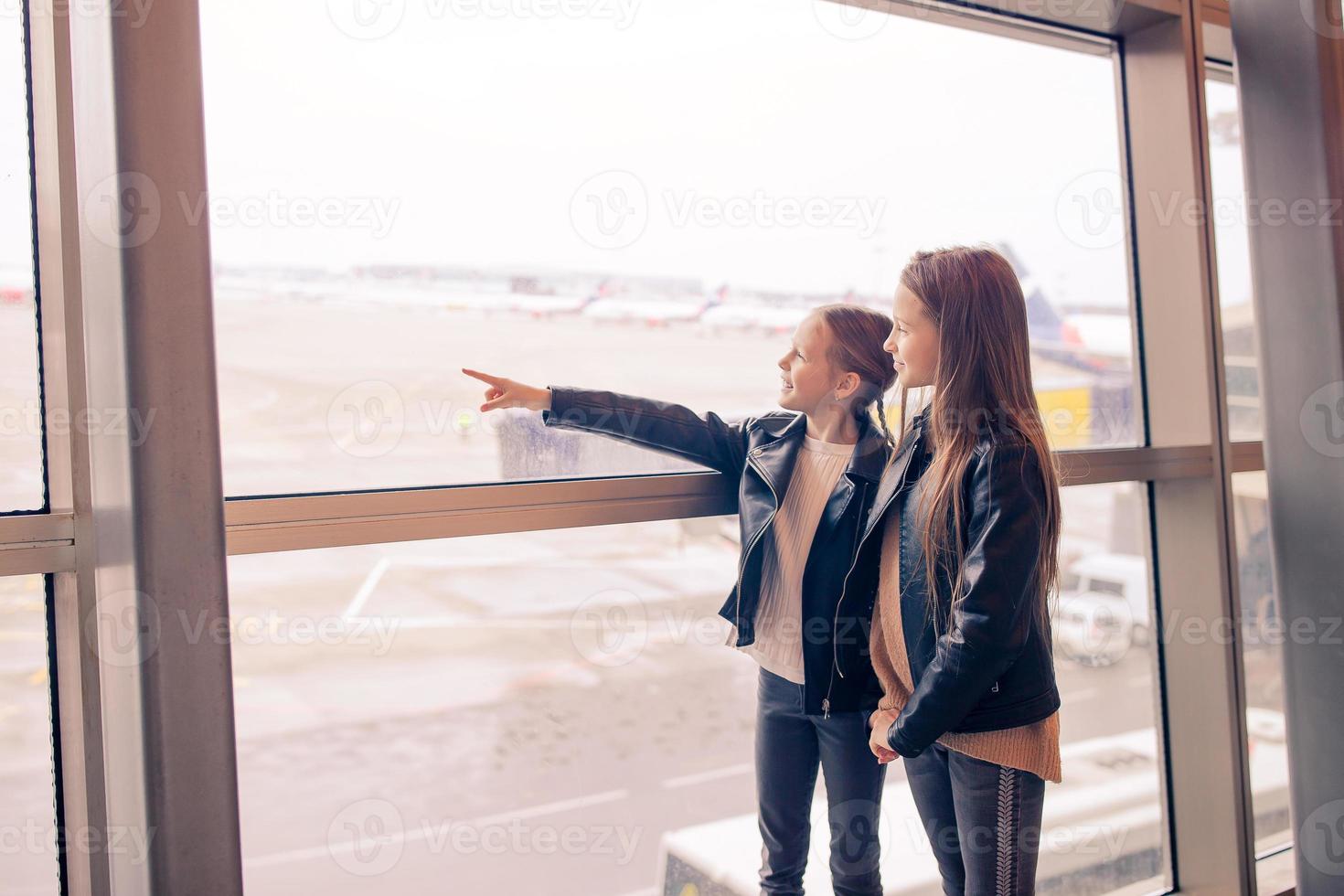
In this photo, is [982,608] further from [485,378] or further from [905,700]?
[485,378]

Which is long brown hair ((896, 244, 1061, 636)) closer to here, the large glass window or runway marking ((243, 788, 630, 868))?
runway marking ((243, 788, 630, 868))

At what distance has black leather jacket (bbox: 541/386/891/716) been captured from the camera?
1579 mm

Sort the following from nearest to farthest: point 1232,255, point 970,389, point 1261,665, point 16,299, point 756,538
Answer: point 16,299, point 970,389, point 756,538, point 1232,255, point 1261,665

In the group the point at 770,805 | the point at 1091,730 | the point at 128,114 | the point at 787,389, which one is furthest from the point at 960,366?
the point at 1091,730

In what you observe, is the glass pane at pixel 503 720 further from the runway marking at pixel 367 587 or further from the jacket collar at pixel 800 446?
Result: the jacket collar at pixel 800 446

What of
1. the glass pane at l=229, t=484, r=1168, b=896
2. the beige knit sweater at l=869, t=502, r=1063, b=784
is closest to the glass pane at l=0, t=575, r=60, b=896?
the glass pane at l=229, t=484, r=1168, b=896

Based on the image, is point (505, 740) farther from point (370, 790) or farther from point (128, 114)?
point (128, 114)

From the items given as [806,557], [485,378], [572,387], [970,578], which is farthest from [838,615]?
[485,378]

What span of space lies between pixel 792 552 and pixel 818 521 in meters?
0.08

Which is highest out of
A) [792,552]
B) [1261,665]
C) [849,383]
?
[849,383]

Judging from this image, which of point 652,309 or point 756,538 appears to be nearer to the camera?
point 756,538

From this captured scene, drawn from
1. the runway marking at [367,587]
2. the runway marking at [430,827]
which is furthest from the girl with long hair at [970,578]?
the runway marking at [367,587]

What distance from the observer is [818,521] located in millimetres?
1628

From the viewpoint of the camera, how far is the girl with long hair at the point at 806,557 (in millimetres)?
1591
